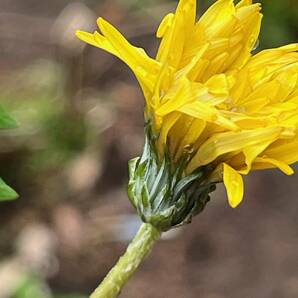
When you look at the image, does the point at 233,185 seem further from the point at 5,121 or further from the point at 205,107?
the point at 5,121

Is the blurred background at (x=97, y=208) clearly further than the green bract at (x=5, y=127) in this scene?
Yes

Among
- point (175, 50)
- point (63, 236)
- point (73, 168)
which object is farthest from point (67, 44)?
point (175, 50)

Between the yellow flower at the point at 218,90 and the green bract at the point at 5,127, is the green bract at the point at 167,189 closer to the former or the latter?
the yellow flower at the point at 218,90

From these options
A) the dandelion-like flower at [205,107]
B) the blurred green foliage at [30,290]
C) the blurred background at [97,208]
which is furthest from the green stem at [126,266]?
the blurred background at [97,208]

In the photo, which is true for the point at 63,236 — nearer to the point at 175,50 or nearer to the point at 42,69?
the point at 42,69

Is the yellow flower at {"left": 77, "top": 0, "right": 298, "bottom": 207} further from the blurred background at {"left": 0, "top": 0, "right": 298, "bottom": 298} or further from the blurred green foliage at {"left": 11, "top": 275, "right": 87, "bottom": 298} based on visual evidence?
the blurred background at {"left": 0, "top": 0, "right": 298, "bottom": 298}

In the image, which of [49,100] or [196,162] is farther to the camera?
[49,100]

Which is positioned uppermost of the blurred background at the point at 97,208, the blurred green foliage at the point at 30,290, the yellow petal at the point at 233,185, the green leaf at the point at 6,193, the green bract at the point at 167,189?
the green leaf at the point at 6,193

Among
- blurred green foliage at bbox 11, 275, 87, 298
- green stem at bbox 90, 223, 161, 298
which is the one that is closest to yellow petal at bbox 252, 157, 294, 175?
green stem at bbox 90, 223, 161, 298
